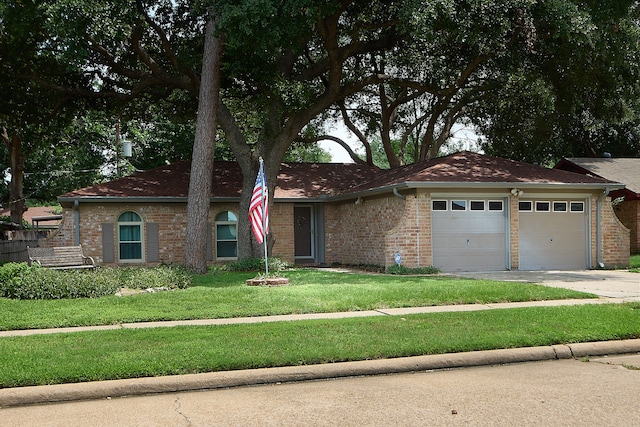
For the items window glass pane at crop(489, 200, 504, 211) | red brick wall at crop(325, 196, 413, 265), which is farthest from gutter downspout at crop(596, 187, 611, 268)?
red brick wall at crop(325, 196, 413, 265)

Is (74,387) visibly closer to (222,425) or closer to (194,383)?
(194,383)

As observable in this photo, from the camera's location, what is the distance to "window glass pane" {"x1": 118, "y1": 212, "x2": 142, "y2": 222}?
901 inches

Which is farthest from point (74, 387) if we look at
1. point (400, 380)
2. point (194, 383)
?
point (400, 380)

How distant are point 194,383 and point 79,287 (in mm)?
7292

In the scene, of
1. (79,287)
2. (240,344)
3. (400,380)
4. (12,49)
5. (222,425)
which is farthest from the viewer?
(12,49)

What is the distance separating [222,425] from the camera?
5391 millimetres

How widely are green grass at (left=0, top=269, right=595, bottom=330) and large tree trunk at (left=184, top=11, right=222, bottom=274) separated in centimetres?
527

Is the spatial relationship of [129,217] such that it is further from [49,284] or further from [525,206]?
[525,206]

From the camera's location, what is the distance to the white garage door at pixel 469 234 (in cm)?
1958

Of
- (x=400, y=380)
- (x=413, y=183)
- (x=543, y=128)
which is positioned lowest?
(x=400, y=380)

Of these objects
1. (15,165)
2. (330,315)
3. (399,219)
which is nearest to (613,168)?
(399,219)

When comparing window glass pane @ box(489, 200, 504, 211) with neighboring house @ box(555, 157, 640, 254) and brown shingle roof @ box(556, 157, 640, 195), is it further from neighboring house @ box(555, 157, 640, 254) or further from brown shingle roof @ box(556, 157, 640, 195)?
brown shingle roof @ box(556, 157, 640, 195)

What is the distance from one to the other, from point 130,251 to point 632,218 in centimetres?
2121

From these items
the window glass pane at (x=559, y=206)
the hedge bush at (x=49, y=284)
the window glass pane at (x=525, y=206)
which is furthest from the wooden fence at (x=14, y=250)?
the window glass pane at (x=559, y=206)
